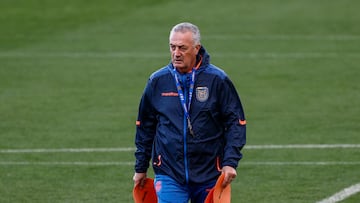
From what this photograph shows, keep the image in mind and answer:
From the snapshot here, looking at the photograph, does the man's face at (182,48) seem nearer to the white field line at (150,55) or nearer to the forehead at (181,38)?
the forehead at (181,38)

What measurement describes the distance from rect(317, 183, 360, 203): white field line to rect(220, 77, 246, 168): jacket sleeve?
3.64 meters

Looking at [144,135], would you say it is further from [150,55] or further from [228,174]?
[150,55]

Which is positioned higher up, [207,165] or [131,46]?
[207,165]

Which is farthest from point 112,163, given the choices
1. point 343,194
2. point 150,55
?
point 150,55

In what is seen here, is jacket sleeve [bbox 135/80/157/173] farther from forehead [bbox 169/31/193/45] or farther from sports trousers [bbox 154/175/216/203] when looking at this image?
forehead [bbox 169/31/193/45]

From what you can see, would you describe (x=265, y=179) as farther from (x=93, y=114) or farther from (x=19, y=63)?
(x=19, y=63)

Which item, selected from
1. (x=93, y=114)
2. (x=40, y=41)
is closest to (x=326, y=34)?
(x=40, y=41)

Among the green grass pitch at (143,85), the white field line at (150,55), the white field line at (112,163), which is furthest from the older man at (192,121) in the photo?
the white field line at (150,55)

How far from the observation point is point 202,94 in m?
9.57

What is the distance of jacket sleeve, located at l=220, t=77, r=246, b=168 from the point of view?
9.54 metres

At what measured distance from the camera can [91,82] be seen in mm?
21922

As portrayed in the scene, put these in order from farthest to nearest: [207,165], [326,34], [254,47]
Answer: [326,34], [254,47], [207,165]

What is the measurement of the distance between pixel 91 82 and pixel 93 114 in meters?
3.19

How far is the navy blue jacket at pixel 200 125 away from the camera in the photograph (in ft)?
31.3
